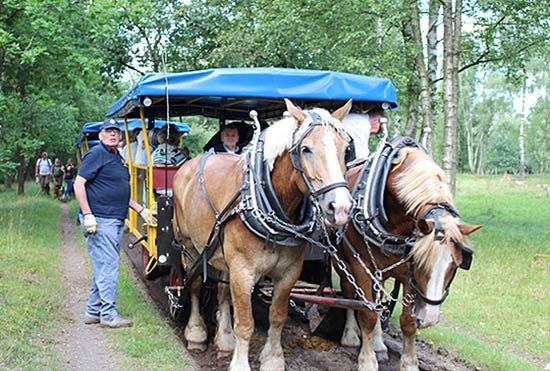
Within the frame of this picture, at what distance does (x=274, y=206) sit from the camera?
396 centimetres

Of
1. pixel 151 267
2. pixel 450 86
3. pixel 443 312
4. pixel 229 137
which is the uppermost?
pixel 450 86

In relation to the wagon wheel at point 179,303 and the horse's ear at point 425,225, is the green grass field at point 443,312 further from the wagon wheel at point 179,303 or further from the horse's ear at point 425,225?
the horse's ear at point 425,225

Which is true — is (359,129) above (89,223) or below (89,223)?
above

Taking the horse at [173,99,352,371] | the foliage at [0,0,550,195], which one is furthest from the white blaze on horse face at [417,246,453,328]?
the foliage at [0,0,550,195]

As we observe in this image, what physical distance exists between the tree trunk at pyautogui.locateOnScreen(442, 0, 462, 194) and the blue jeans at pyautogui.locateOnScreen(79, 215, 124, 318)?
6.22 meters

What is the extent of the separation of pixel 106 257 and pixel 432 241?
318cm

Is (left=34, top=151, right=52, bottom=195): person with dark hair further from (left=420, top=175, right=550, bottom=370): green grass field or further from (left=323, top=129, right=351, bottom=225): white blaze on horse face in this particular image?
(left=323, top=129, right=351, bottom=225): white blaze on horse face

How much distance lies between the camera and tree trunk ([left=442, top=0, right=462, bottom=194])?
10023 mm

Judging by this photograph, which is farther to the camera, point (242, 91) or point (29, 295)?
point (29, 295)

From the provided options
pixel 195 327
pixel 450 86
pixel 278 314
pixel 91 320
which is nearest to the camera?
pixel 278 314

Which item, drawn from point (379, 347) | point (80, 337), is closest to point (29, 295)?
point (80, 337)

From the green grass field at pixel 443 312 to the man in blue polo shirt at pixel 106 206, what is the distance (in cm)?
39

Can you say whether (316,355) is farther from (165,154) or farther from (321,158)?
(165,154)

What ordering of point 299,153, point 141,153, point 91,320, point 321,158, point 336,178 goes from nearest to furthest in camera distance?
point 336,178 < point 321,158 < point 299,153 < point 91,320 < point 141,153
